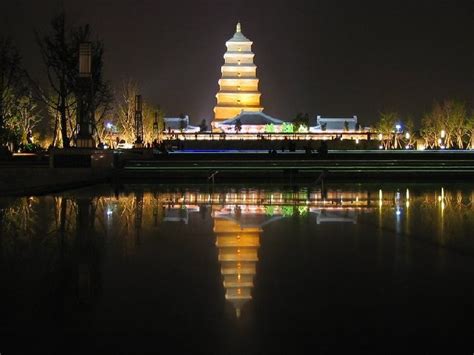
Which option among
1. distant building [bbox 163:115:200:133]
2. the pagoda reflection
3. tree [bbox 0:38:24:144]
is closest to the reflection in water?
the pagoda reflection

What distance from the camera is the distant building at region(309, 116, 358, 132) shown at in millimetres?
102500

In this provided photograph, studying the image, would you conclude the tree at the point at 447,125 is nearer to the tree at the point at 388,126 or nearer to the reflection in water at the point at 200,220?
the tree at the point at 388,126

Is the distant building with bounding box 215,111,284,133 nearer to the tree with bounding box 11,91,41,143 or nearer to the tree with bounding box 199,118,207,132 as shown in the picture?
the tree with bounding box 199,118,207,132

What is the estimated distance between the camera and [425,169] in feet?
98.5

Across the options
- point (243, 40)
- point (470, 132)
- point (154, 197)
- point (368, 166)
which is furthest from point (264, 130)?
point (154, 197)

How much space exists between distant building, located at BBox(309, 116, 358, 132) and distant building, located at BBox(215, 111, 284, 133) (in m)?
7.73

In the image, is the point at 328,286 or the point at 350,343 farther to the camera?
the point at 328,286

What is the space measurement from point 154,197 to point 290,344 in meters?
13.8

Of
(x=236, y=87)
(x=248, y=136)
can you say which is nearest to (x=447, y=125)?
(x=248, y=136)

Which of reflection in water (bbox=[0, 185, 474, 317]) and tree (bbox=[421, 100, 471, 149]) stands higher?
tree (bbox=[421, 100, 471, 149])

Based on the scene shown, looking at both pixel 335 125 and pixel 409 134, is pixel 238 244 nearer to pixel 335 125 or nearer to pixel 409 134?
pixel 409 134

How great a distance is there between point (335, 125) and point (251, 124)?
555 inches

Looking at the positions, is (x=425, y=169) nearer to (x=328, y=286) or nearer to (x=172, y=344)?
(x=328, y=286)

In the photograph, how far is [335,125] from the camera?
104m
